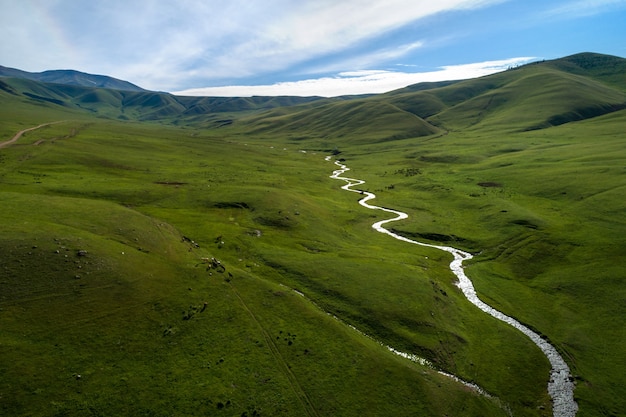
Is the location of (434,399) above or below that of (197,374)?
below

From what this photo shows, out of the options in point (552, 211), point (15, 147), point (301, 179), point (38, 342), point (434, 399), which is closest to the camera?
point (38, 342)

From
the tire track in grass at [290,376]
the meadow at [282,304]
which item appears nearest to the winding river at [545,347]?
the meadow at [282,304]

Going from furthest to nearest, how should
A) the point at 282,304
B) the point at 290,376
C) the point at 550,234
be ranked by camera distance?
the point at 550,234
the point at 282,304
the point at 290,376

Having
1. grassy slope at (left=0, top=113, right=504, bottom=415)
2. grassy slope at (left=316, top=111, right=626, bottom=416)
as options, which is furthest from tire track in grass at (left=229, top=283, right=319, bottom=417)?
grassy slope at (left=316, top=111, right=626, bottom=416)

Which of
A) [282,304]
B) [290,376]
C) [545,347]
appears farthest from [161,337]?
[545,347]

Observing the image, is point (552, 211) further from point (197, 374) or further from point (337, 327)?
point (197, 374)

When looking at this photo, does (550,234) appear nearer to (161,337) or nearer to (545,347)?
(545,347)

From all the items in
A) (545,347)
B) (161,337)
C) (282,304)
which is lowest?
(545,347)

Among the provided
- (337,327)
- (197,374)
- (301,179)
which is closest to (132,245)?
(197,374)

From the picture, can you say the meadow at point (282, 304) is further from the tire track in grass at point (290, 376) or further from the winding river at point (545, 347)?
the winding river at point (545, 347)
